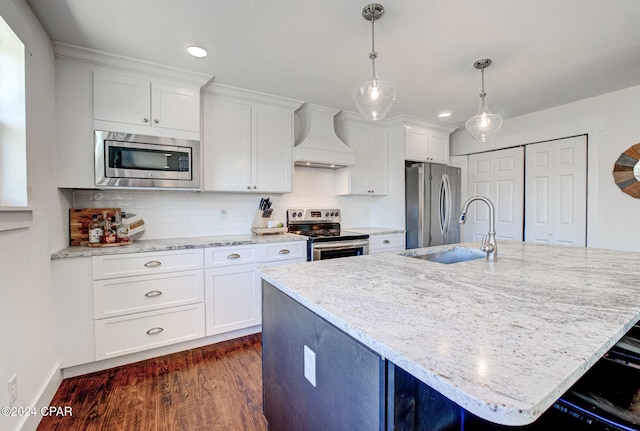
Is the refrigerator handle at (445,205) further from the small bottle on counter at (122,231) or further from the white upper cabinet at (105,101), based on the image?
the small bottle on counter at (122,231)

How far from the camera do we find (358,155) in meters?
3.77

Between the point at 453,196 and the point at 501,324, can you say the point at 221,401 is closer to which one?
the point at 501,324

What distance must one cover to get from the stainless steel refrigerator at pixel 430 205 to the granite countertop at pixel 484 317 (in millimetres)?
2068

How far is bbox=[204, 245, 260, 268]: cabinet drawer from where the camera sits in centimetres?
253

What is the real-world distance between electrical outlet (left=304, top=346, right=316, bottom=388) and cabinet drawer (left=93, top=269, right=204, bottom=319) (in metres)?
1.68

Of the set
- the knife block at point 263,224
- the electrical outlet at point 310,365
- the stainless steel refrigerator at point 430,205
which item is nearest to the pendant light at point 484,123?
the stainless steel refrigerator at point 430,205

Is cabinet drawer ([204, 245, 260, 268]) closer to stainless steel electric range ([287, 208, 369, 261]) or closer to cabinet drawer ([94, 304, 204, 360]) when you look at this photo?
cabinet drawer ([94, 304, 204, 360])

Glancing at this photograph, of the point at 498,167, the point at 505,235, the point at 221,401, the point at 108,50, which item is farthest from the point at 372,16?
the point at 505,235

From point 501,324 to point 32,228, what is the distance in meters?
2.33

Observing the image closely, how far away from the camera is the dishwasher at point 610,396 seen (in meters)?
0.84

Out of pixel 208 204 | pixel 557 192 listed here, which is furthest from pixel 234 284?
pixel 557 192

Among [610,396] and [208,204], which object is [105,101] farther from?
[610,396]

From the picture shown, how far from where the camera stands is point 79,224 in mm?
2316

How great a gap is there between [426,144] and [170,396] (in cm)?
385
